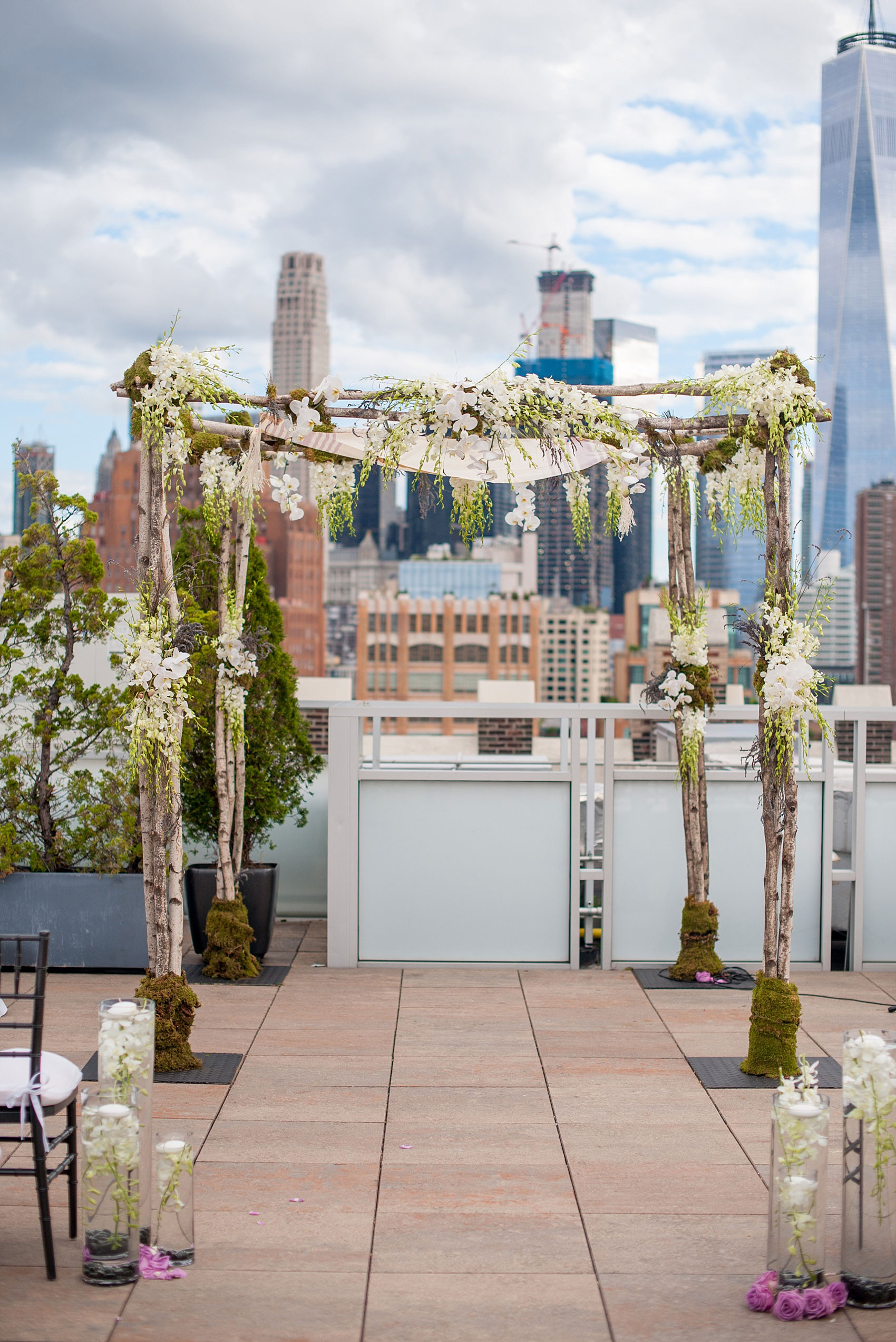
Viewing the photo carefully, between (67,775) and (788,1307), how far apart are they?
4.43m

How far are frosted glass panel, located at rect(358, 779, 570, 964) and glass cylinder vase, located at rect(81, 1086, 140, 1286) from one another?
3357 mm

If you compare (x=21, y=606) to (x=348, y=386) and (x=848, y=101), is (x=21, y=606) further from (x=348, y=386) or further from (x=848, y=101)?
(x=848, y=101)

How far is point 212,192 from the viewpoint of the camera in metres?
107

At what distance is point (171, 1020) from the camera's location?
15.5ft

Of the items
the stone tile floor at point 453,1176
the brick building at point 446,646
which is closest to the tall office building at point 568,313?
the brick building at point 446,646

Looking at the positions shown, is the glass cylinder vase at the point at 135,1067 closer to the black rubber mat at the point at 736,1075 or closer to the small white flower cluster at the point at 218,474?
the black rubber mat at the point at 736,1075

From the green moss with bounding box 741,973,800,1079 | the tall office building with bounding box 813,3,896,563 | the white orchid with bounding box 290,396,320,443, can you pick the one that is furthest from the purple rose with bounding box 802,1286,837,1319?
the tall office building with bounding box 813,3,896,563

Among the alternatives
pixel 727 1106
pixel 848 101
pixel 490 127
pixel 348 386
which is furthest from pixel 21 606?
pixel 848 101

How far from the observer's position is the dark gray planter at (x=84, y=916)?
607 centimetres

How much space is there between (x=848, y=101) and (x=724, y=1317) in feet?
495

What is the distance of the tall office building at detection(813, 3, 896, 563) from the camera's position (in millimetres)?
127875

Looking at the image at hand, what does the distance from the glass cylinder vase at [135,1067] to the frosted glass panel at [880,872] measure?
4.41m

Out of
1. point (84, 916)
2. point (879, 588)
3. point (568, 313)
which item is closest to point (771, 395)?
point (84, 916)

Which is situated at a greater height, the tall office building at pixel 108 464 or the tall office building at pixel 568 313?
the tall office building at pixel 568 313
